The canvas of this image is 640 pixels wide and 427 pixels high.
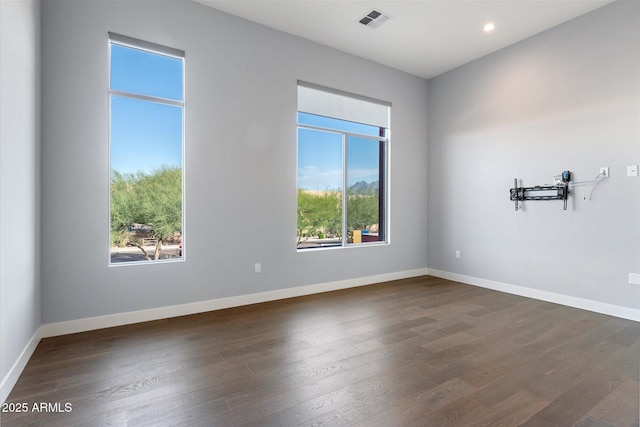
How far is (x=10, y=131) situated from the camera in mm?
2074

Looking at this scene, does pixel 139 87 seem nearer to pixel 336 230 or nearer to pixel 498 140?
pixel 336 230

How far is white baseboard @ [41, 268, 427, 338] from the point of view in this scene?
2929 millimetres

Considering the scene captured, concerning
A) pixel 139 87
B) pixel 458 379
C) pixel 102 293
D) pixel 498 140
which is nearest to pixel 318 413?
pixel 458 379

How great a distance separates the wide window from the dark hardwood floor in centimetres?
148

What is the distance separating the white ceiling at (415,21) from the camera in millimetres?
3537

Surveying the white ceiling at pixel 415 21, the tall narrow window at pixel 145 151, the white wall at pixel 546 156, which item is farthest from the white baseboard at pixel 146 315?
the white ceiling at pixel 415 21

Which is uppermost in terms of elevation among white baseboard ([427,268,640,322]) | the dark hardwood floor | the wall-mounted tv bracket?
the wall-mounted tv bracket

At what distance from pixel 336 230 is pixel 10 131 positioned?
3.58m

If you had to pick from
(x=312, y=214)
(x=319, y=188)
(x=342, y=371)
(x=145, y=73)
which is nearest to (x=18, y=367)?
(x=342, y=371)

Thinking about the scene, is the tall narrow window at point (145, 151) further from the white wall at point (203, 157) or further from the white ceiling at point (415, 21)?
the white ceiling at point (415, 21)

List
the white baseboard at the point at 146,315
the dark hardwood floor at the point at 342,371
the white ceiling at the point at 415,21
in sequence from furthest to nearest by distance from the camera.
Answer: the white ceiling at the point at 415,21 → the white baseboard at the point at 146,315 → the dark hardwood floor at the point at 342,371

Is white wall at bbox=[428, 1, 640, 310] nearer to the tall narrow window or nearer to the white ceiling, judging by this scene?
the white ceiling

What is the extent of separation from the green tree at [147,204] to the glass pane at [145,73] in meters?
0.82

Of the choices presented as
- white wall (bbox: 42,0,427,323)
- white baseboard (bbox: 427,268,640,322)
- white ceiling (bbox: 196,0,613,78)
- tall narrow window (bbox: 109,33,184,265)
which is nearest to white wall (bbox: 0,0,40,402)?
white wall (bbox: 42,0,427,323)
